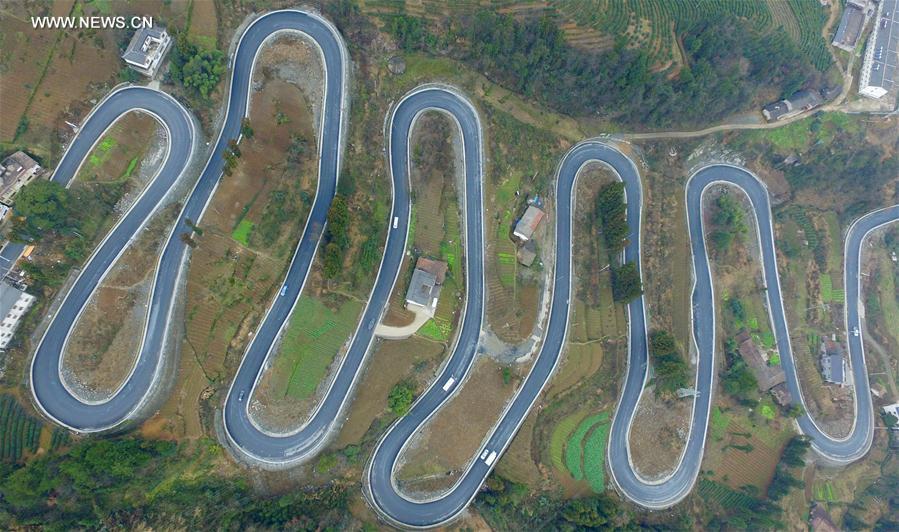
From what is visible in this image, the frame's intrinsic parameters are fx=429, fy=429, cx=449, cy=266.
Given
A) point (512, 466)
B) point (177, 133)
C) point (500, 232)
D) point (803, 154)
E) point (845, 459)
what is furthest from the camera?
point (803, 154)

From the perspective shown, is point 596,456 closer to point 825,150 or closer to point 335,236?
point 335,236

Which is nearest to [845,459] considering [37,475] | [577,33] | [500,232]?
[500,232]

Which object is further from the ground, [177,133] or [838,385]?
[177,133]

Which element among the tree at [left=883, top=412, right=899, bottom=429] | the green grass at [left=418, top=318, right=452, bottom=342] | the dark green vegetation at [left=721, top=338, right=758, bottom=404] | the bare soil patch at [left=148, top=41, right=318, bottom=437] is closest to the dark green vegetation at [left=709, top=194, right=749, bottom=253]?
the dark green vegetation at [left=721, top=338, right=758, bottom=404]

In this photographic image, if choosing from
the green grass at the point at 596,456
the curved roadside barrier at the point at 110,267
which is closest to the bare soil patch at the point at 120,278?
the curved roadside barrier at the point at 110,267

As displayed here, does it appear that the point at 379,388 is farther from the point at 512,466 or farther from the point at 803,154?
the point at 803,154

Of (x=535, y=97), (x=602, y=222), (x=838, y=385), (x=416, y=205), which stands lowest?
(x=838, y=385)
